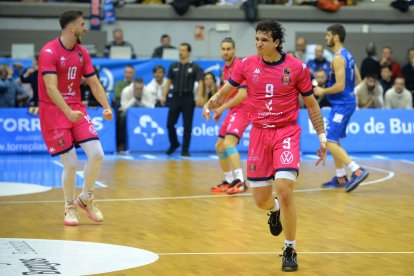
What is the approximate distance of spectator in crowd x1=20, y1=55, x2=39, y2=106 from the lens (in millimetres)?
19859

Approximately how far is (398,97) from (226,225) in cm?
1193

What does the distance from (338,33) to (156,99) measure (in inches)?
322

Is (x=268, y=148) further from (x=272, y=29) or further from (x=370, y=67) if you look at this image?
(x=370, y=67)

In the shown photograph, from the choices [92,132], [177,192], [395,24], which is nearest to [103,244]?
[92,132]

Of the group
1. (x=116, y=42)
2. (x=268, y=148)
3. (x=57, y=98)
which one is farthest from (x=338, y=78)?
(x=116, y=42)

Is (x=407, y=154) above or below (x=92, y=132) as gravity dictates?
below

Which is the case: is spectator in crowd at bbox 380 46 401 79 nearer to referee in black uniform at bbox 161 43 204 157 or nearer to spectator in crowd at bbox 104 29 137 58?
referee in black uniform at bbox 161 43 204 157

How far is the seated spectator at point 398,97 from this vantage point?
21203 millimetres

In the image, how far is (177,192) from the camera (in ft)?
44.1

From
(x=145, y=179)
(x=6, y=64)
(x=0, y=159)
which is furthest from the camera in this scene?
(x=6, y=64)

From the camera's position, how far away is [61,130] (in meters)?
10.1

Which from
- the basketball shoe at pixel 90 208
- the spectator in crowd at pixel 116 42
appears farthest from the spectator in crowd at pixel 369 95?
the basketball shoe at pixel 90 208

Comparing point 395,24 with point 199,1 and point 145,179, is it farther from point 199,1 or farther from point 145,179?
point 145,179

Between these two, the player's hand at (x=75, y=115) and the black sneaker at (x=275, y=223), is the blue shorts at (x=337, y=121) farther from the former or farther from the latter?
the player's hand at (x=75, y=115)
